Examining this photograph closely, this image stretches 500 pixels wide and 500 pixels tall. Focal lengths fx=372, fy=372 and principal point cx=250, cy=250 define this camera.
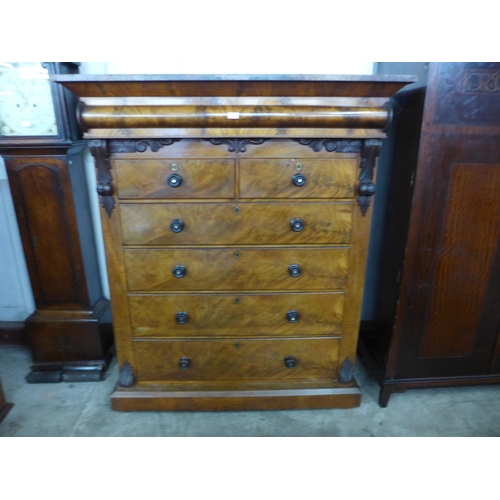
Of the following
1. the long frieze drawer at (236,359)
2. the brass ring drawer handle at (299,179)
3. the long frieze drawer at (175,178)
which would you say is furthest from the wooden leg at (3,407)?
the brass ring drawer handle at (299,179)

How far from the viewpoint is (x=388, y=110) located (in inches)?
57.9

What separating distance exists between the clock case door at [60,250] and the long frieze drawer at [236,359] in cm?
48

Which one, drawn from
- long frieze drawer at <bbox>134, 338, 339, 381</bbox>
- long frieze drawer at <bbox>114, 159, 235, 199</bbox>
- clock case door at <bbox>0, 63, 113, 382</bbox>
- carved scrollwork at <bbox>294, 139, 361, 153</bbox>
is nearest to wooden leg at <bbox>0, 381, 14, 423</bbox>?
clock case door at <bbox>0, 63, 113, 382</bbox>

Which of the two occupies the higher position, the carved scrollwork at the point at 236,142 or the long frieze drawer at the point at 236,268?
the carved scrollwork at the point at 236,142

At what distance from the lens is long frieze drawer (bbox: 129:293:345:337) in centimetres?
174

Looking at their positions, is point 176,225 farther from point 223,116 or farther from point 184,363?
point 184,363

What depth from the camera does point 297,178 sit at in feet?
5.07

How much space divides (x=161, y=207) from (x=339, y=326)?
1.01 metres

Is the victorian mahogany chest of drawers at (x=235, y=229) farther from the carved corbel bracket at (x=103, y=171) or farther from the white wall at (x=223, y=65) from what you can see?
the white wall at (x=223, y=65)

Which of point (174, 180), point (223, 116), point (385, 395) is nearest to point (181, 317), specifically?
point (174, 180)

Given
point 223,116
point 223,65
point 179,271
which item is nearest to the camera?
point 223,116

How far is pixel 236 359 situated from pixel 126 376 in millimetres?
555

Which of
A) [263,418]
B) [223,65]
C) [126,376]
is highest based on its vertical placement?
[223,65]

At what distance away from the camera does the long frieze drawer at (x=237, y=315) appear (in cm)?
174
